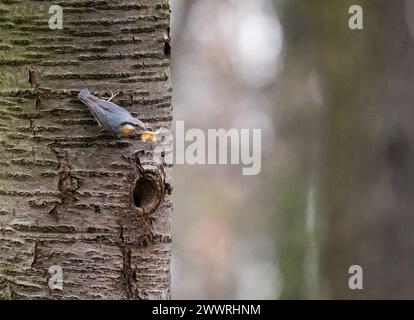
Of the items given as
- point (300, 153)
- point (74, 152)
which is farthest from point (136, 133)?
point (300, 153)

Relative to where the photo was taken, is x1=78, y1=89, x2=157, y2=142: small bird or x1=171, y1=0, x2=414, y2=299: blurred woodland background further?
x1=171, y1=0, x2=414, y2=299: blurred woodland background

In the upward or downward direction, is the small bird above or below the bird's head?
above

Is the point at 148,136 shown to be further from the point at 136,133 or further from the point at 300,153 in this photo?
the point at 300,153

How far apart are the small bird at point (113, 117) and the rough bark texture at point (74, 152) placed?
2cm

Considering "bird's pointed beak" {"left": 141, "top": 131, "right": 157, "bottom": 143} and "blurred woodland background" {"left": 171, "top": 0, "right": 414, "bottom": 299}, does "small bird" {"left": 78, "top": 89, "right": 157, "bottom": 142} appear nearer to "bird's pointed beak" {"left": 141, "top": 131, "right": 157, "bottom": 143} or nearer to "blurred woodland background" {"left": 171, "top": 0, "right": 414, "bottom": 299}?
"bird's pointed beak" {"left": 141, "top": 131, "right": 157, "bottom": 143}

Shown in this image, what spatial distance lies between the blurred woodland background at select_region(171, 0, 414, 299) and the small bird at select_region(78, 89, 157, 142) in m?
2.11

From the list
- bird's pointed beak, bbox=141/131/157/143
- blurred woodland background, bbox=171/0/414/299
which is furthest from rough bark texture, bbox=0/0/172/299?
blurred woodland background, bbox=171/0/414/299

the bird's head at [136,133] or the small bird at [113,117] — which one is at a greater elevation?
the small bird at [113,117]

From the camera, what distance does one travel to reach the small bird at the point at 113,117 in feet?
5.63

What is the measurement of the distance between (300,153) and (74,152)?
4.70m

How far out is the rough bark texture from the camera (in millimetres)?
1762

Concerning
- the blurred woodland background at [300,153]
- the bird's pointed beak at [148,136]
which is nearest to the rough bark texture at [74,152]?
the bird's pointed beak at [148,136]

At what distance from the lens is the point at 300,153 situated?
20.8ft

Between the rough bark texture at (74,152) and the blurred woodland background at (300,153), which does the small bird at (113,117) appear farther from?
the blurred woodland background at (300,153)
